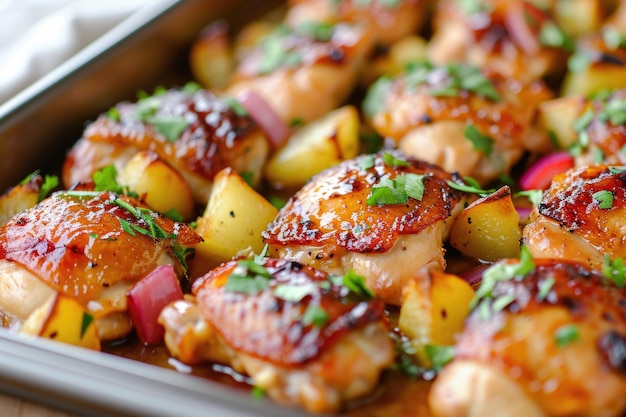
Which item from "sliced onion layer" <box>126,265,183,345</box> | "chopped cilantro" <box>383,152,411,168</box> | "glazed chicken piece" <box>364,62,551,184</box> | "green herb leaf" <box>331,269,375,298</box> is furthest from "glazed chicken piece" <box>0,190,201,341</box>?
"glazed chicken piece" <box>364,62,551,184</box>

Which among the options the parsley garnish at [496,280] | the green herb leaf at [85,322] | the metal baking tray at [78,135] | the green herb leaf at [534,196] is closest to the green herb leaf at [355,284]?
the parsley garnish at [496,280]

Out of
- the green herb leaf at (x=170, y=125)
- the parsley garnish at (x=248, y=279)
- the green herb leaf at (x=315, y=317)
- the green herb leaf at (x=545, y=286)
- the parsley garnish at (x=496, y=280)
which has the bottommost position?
the green herb leaf at (x=545, y=286)

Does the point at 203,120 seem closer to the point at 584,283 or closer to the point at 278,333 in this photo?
the point at 278,333

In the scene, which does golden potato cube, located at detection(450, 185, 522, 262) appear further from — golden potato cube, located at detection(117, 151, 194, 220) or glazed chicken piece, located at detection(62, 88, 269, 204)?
golden potato cube, located at detection(117, 151, 194, 220)

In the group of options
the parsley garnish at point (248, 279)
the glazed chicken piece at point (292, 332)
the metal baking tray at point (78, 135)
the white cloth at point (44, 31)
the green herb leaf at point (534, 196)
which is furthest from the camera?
the white cloth at point (44, 31)

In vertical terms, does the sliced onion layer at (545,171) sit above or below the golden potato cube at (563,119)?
below

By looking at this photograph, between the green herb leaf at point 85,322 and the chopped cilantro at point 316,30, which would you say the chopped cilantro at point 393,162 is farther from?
the chopped cilantro at point 316,30
